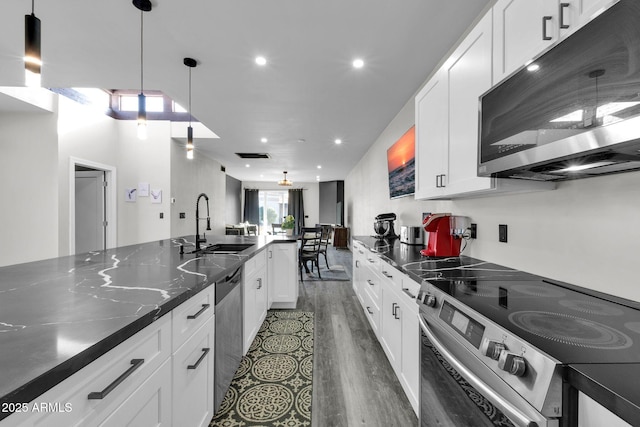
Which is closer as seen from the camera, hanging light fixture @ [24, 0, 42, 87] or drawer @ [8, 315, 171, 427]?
drawer @ [8, 315, 171, 427]

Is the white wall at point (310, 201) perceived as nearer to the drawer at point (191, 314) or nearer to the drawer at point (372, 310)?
the drawer at point (372, 310)

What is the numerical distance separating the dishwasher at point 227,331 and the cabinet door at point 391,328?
1.07m

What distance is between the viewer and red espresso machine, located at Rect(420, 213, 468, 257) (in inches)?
74.7

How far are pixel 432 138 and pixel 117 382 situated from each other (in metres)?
2.04

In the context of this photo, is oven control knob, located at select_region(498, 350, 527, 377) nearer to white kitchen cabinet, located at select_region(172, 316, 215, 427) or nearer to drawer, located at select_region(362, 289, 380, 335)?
white kitchen cabinet, located at select_region(172, 316, 215, 427)

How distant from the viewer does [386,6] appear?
1.75 metres

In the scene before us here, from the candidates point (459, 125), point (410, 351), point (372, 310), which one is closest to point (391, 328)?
point (410, 351)

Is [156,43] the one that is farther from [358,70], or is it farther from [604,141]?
[604,141]

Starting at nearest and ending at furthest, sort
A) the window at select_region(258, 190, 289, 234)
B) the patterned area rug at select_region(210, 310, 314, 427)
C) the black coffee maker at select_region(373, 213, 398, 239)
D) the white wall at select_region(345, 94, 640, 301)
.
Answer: the white wall at select_region(345, 94, 640, 301) < the patterned area rug at select_region(210, 310, 314, 427) < the black coffee maker at select_region(373, 213, 398, 239) < the window at select_region(258, 190, 289, 234)

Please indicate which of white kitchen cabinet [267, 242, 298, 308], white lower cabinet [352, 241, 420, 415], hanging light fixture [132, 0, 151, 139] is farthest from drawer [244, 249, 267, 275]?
hanging light fixture [132, 0, 151, 139]

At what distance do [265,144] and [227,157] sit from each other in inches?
65.5

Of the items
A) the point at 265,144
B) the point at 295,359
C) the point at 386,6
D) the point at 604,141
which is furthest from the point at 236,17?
the point at 265,144

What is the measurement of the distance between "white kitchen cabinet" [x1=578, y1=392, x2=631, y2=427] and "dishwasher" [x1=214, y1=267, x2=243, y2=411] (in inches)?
55.8

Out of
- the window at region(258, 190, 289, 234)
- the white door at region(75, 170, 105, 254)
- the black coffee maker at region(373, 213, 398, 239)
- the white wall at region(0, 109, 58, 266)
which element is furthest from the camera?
the window at region(258, 190, 289, 234)
